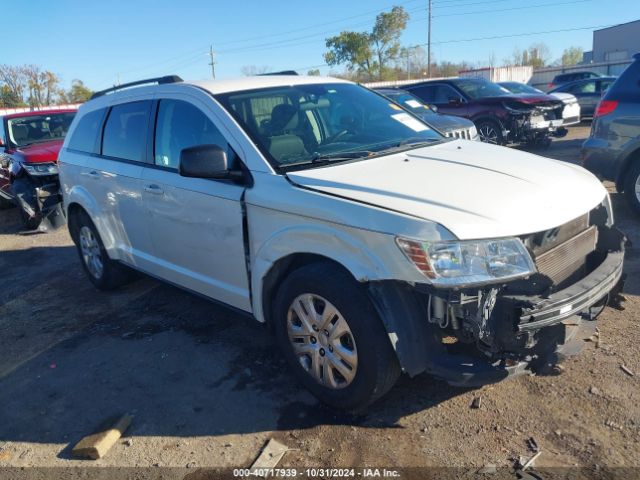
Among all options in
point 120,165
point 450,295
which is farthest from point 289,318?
point 120,165

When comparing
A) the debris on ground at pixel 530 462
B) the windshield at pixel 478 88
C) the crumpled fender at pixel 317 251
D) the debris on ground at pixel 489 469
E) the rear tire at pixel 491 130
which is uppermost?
the windshield at pixel 478 88

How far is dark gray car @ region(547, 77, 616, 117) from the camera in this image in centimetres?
1750

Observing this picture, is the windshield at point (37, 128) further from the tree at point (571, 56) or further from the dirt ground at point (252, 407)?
the tree at point (571, 56)

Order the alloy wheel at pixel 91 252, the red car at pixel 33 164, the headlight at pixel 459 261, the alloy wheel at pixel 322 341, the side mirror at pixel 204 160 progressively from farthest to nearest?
the red car at pixel 33 164 → the alloy wheel at pixel 91 252 → the side mirror at pixel 204 160 → the alloy wheel at pixel 322 341 → the headlight at pixel 459 261

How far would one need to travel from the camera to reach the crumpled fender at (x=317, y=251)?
2.72 meters

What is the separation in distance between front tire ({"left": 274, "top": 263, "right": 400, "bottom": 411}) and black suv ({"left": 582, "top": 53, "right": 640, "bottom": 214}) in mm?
4728

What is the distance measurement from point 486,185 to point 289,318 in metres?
1.36

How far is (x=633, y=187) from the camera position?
6188mm

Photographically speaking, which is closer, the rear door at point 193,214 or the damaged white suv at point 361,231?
the damaged white suv at point 361,231

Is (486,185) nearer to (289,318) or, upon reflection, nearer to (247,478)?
(289,318)

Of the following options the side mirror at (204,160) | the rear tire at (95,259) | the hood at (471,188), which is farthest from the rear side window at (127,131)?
the hood at (471,188)

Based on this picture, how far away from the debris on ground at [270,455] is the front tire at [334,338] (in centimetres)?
39

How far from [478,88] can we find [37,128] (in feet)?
31.0

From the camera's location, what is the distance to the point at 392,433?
2979 mm
